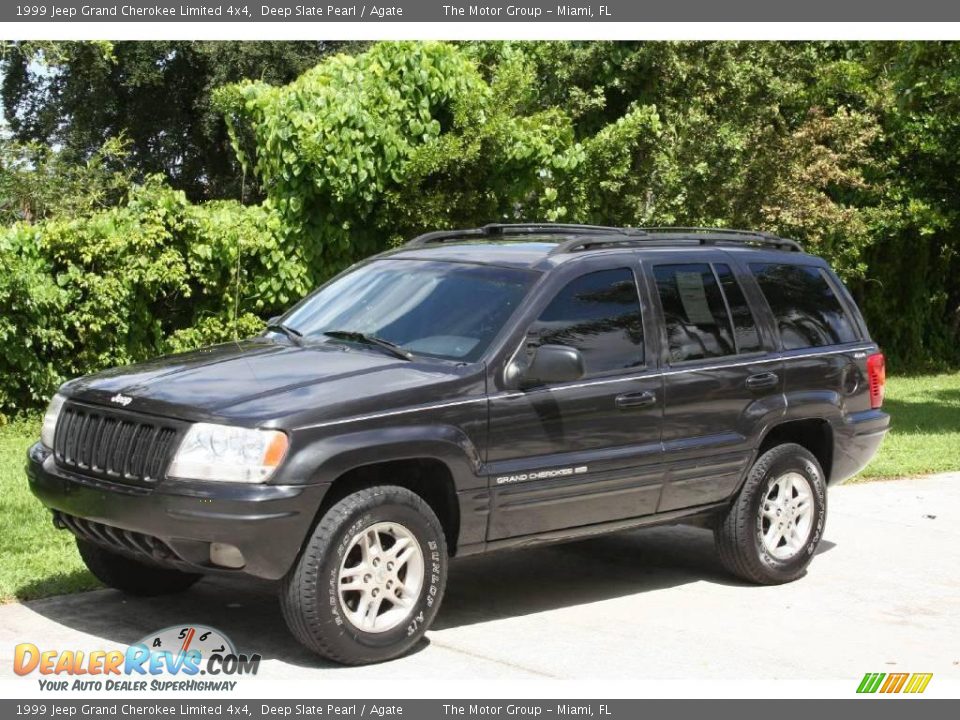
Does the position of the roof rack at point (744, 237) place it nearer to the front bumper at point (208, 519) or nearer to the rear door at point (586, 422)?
the rear door at point (586, 422)

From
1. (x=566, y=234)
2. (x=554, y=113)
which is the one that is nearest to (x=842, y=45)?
(x=554, y=113)

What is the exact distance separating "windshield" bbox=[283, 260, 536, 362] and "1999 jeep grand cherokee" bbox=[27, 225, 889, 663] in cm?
2

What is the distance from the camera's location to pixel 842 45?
23.7 metres

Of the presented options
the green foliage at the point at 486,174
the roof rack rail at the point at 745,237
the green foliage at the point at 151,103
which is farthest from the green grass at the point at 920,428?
the green foliage at the point at 151,103

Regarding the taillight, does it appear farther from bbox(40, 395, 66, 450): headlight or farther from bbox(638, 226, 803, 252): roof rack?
bbox(40, 395, 66, 450): headlight

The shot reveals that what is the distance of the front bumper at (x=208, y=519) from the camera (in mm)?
5840

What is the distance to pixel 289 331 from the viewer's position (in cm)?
755

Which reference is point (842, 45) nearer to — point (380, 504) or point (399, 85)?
point (399, 85)

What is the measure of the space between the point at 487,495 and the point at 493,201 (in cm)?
828

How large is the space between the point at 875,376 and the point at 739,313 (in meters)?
1.23

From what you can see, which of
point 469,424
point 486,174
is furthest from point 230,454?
point 486,174

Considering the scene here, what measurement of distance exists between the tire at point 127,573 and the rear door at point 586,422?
5.80 feet

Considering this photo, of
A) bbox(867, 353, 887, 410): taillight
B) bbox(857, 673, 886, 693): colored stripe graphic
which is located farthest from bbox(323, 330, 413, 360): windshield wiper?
bbox(867, 353, 887, 410): taillight

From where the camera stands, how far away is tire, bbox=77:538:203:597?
711 cm
